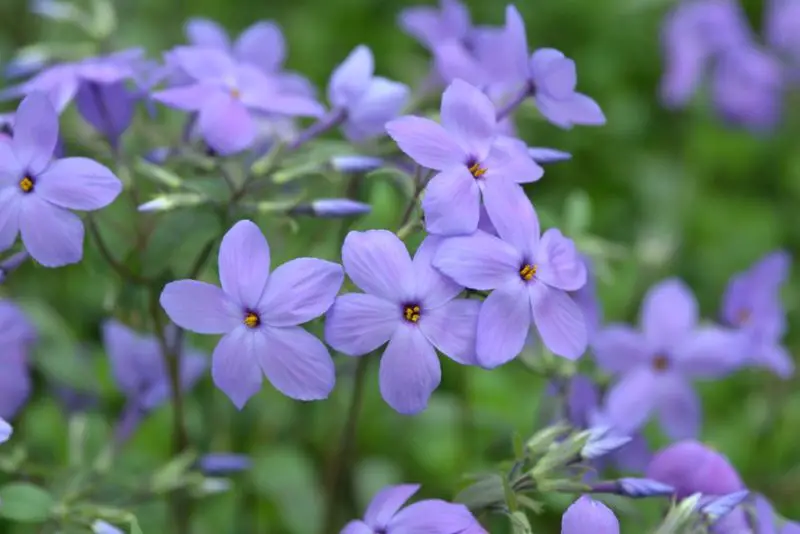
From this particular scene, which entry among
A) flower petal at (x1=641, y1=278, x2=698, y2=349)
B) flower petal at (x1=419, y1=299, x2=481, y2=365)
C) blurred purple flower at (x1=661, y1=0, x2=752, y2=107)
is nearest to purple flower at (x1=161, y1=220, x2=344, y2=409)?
flower petal at (x1=419, y1=299, x2=481, y2=365)

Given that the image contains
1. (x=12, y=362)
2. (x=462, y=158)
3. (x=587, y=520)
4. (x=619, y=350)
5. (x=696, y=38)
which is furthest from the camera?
(x=696, y=38)

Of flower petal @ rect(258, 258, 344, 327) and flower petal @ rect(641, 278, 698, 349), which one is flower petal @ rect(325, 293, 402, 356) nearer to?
flower petal @ rect(258, 258, 344, 327)

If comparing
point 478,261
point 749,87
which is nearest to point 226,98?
point 478,261

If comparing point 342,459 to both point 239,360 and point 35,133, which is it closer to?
point 239,360

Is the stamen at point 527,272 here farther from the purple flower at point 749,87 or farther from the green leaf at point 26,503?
the purple flower at point 749,87

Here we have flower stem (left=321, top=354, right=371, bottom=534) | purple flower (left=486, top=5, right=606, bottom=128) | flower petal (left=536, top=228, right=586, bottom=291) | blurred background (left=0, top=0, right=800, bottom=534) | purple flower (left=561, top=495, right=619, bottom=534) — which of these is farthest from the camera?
blurred background (left=0, top=0, right=800, bottom=534)

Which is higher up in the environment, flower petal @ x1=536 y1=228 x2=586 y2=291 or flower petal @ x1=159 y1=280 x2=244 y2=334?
flower petal @ x1=536 y1=228 x2=586 y2=291
